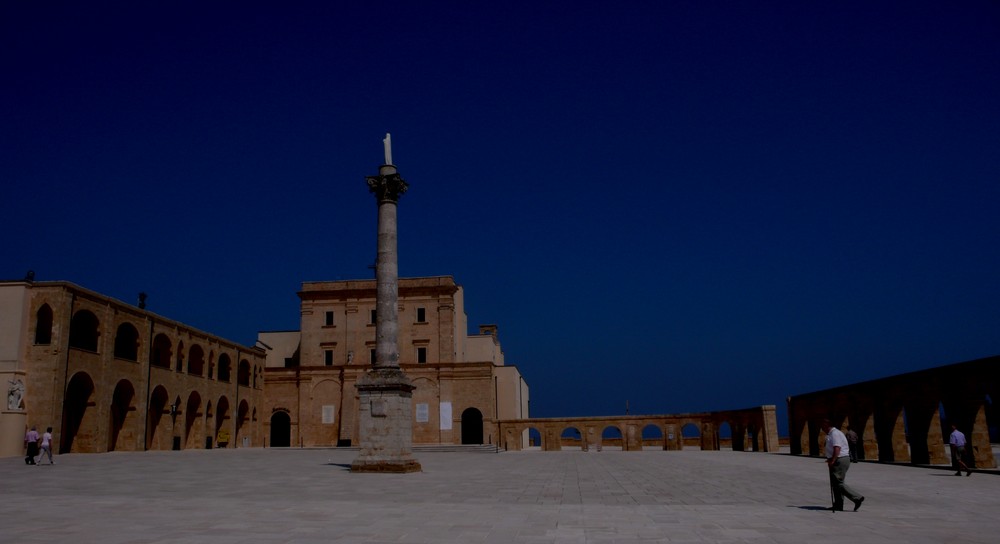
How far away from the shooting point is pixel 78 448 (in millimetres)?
34562

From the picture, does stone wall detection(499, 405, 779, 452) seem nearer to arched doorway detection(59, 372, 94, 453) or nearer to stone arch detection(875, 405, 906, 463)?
stone arch detection(875, 405, 906, 463)

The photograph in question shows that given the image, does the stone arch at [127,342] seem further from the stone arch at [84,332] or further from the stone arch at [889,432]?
the stone arch at [889,432]

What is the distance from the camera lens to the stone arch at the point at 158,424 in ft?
136

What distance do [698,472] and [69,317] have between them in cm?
2730

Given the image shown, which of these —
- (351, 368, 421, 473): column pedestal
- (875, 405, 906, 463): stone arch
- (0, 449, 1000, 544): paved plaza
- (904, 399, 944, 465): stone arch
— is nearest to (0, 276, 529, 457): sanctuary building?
(0, 449, 1000, 544): paved plaza

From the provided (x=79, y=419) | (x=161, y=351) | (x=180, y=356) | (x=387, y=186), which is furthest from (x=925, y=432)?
(x=180, y=356)

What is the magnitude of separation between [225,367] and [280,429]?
23.0 feet

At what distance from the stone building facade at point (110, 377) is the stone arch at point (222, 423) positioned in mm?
68

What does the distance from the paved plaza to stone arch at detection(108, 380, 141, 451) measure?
18402 mm

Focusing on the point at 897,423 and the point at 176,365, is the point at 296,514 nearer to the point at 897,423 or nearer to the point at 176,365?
the point at 897,423

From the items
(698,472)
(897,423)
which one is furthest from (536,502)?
(897,423)

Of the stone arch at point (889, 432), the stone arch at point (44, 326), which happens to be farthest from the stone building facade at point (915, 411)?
the stone arch at point (44, 326)

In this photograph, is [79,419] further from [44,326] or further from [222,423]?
[222,423]

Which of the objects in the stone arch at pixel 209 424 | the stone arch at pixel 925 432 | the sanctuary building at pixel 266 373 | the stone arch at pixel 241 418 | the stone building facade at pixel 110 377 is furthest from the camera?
the stone arch at pixel 241 418
